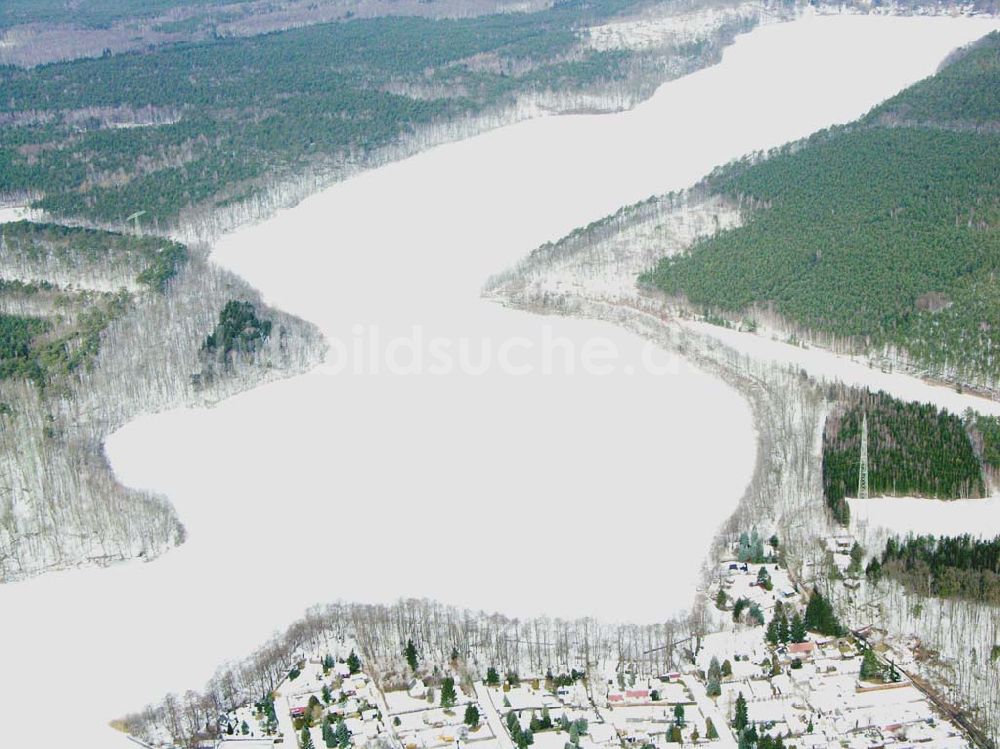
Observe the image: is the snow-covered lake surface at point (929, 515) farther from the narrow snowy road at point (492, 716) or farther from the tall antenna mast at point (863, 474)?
the narrow snowy road at point (492, 716)

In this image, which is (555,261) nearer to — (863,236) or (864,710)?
(863,236)

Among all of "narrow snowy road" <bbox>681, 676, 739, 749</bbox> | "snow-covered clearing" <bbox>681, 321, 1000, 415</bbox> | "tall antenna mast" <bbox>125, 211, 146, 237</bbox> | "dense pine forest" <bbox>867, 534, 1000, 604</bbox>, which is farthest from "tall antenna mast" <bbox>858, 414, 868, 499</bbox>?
"tall antenna mast" <bbox>125, 211, 146, 237</bbox>

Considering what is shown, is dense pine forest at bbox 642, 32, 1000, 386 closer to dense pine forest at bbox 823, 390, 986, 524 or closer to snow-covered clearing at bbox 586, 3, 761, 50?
dense pine forest at bbox 823, 390, 986, 524

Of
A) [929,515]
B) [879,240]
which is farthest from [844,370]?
[929,515]

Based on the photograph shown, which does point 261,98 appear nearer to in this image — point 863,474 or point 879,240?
point 879,240

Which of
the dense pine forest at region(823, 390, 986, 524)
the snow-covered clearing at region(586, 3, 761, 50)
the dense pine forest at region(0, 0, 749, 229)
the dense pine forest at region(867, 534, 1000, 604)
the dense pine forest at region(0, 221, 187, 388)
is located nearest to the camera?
the dense pine forest at region(867, 534, 1000, 604)

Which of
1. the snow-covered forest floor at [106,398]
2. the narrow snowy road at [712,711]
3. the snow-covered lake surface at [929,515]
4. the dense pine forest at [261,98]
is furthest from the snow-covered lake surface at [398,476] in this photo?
the dense pine forest at [261,98]
